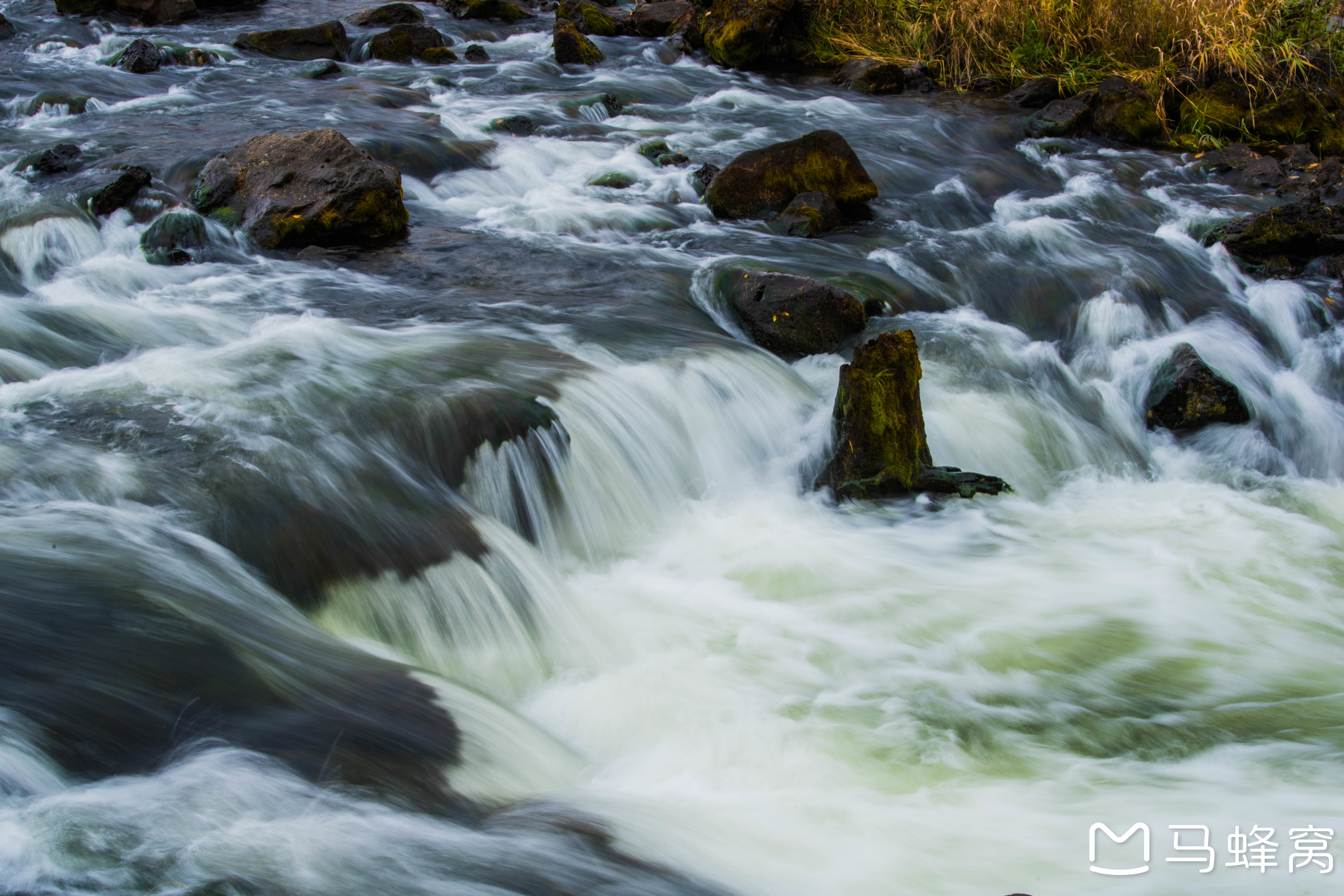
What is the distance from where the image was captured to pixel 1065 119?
10.5m

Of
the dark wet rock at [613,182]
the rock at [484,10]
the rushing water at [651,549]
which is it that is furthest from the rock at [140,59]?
the dark wet rock at [613,182]

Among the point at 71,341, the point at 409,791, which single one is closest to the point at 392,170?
the point at 71,341

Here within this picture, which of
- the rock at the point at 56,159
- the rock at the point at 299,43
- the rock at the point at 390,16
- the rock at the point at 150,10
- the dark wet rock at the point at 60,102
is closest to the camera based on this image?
the rock at the point at 56,159

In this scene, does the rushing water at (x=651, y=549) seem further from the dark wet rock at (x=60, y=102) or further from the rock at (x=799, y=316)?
the dark wet rock at (x=60, y=102)

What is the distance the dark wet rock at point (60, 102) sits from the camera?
8.92m

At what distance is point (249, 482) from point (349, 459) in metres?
0.47

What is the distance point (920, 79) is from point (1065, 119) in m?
2.40

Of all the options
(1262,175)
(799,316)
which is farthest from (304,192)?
(1262,175)

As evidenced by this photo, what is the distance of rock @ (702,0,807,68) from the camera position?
13.0 m

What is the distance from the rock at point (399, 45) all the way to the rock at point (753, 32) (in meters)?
3.70

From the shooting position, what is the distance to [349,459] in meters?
4.29

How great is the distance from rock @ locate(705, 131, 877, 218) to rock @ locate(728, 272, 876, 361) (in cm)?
202

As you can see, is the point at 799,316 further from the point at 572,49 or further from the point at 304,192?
Result: the point at 572,49

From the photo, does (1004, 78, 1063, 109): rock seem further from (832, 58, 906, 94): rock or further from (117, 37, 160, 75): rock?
(117, 37, 160, 75): rock
